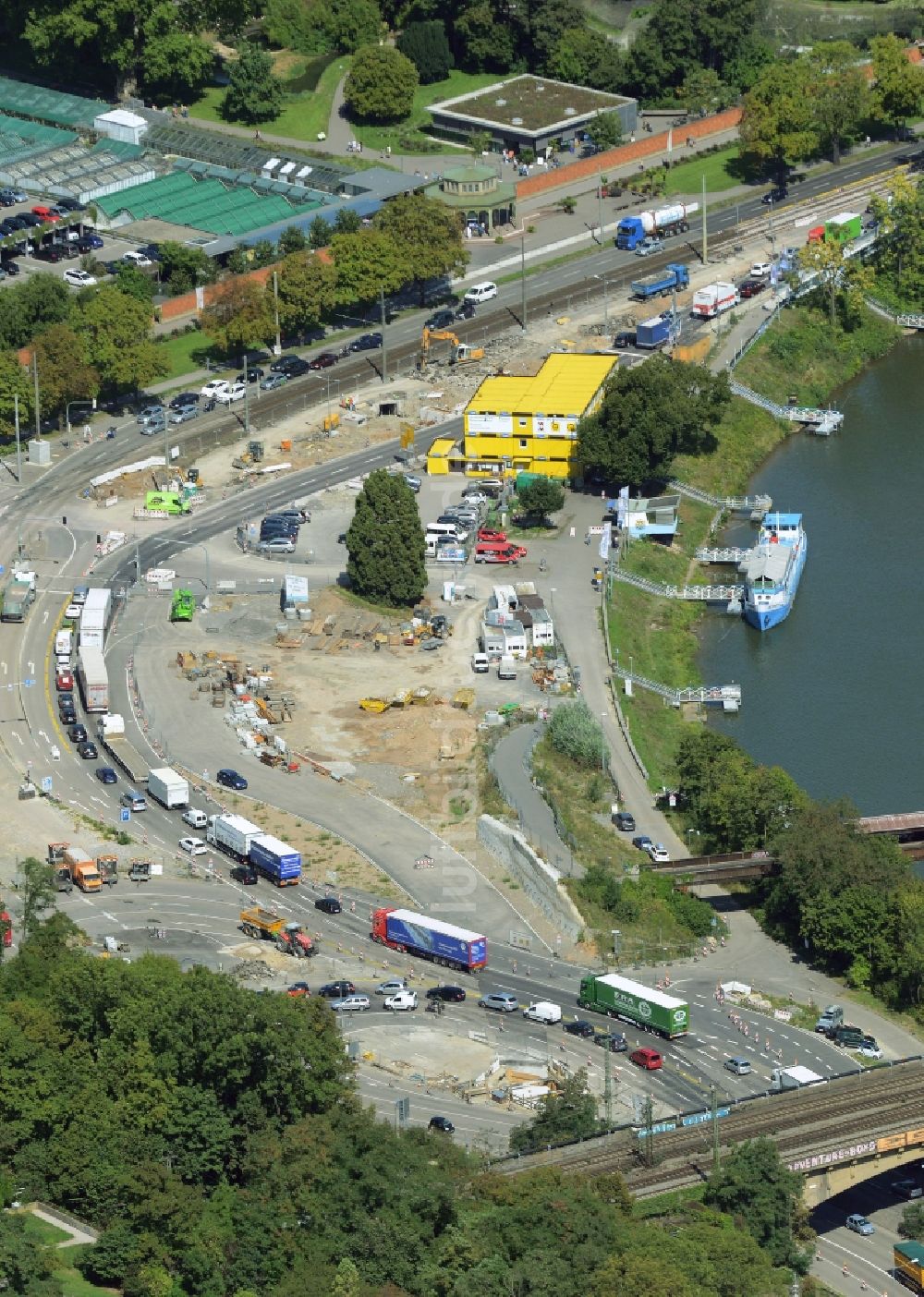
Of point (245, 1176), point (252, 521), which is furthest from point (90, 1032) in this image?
point (252, 521)

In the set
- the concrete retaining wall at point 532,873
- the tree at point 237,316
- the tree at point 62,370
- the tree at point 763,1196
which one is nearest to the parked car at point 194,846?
the concrete retaining wall at point 532,873

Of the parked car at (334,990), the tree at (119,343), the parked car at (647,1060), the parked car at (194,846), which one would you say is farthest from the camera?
the tree at (119,343)

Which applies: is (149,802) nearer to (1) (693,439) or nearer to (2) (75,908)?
(2) (75,908)

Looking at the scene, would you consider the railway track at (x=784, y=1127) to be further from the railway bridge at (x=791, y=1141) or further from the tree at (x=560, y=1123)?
the tree at (x=560, y=1123)

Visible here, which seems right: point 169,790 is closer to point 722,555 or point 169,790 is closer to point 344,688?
point 344,688

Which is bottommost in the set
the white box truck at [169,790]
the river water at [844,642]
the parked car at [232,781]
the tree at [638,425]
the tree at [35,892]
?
the river water at [844,642]

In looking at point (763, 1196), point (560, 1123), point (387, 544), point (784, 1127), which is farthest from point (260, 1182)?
point (387, 544)
